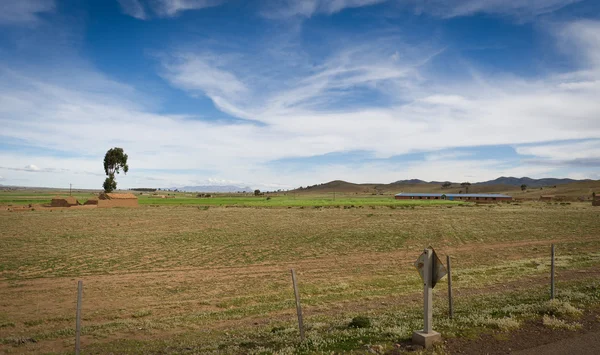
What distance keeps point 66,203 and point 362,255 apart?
83.6 metres

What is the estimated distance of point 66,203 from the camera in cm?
8694

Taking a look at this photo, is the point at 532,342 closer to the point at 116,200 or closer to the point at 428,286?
the point at 428,286

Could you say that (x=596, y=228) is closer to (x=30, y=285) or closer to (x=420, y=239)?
(x=420, y=239)

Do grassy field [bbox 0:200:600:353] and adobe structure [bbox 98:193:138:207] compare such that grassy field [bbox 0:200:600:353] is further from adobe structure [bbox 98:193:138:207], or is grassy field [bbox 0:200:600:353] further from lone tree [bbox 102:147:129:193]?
lone tree [bbox 102:147:129:193]

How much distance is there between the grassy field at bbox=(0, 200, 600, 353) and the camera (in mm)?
11523

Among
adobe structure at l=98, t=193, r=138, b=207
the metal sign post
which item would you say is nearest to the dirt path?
the metal sign post

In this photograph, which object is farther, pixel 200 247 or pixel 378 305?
pixel 200 247

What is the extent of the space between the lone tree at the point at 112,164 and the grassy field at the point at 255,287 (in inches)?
3535

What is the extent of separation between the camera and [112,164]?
123 m

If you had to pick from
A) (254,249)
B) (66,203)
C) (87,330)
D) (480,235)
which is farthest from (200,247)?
(66,203)

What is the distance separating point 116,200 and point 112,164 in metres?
37.7

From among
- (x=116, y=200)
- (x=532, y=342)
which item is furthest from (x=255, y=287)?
(x=116, y=200)

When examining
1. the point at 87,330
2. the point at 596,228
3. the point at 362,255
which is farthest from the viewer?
the point at 596,228

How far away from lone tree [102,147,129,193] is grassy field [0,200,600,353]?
89.8m
